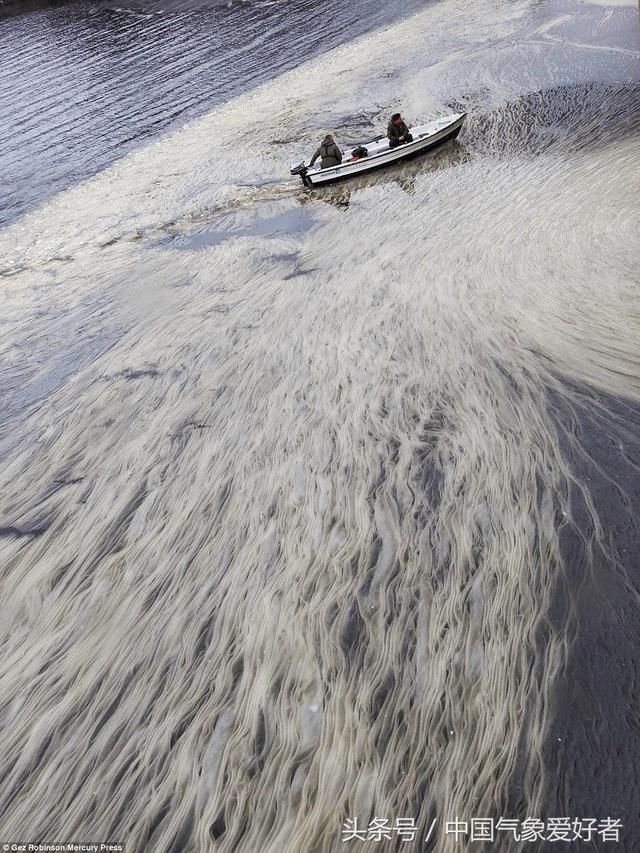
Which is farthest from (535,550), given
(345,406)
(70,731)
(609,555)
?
(70,731)

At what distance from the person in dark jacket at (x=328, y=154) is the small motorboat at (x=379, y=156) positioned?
0.48 feet

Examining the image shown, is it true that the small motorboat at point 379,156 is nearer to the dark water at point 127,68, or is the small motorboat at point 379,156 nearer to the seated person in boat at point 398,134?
the seated person in boat at point 398,134

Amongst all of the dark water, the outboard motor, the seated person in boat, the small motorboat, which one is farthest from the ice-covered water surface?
the dark water

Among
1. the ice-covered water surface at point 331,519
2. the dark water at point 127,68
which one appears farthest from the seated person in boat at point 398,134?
the dark water at point 127,68

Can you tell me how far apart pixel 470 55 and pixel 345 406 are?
1506 cm

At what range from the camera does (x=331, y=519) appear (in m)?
5.00

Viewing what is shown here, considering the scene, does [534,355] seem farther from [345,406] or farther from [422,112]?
[422,112]

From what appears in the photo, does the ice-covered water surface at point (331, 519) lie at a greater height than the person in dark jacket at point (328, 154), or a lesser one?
lesser

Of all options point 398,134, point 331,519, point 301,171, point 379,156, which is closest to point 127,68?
point 301,171

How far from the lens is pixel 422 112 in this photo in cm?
1398

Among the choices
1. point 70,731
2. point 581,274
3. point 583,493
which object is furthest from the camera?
point 581,274

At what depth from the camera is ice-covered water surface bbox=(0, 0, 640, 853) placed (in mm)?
3451

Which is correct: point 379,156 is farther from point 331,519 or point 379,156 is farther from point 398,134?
point 331,519

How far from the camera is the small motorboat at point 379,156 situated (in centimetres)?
1134
